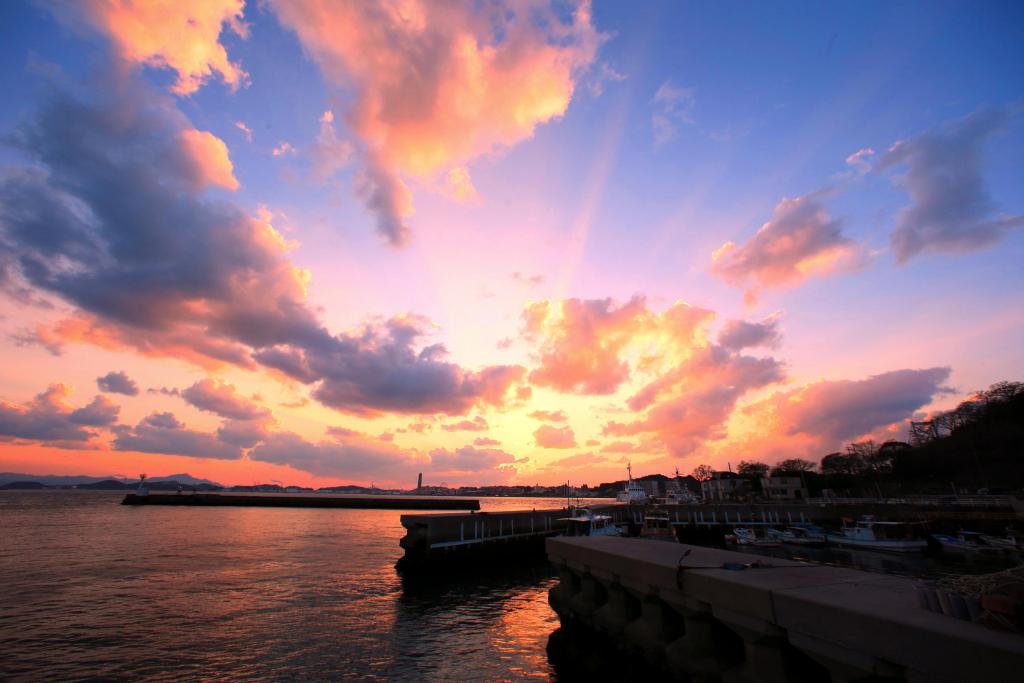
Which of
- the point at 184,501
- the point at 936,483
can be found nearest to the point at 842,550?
the point at 936,483

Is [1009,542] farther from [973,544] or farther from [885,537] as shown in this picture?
[885,537]

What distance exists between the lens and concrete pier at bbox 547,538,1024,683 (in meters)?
6.05

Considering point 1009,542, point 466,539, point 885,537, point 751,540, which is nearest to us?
point 466,539

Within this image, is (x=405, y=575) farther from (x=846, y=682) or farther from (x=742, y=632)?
(x=846, y=682)

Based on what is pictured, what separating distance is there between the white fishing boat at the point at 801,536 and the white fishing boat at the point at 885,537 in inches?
61.4

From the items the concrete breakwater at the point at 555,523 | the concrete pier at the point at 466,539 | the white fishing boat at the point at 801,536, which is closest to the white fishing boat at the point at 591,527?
the concrete breakwater at the point at 555,523

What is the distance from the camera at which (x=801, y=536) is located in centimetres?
5159

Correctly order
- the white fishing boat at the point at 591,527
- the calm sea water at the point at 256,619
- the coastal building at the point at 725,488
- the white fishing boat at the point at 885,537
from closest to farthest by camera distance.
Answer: the calm sea water at the point at 256,619, the white fishing boat at the point at 885,537, the white fishing boat at the point at 591,527, the coastal building at the point at 725,488

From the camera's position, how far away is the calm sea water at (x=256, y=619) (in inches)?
619

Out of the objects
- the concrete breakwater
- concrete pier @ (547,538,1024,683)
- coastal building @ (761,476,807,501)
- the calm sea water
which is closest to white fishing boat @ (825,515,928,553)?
the concrete breakwater

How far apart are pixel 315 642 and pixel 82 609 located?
14.1 metres

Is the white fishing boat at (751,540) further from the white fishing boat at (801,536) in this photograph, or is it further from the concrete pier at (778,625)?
the concrete pier at (778,625)

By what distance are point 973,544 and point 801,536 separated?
14.1 meters

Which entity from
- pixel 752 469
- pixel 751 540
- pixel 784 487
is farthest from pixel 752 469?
pixel 751 540
